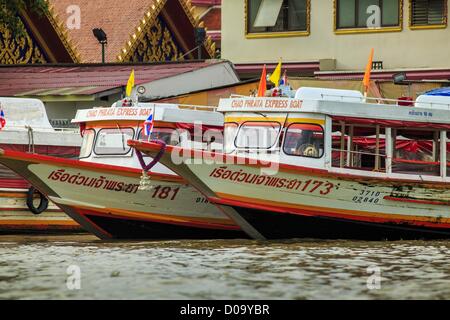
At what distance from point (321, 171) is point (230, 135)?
1.83 m

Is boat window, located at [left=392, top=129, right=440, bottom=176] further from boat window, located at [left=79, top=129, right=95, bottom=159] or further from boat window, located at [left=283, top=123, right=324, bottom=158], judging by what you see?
boat window, located at [left=79, top=129, right=95, bottom=159]

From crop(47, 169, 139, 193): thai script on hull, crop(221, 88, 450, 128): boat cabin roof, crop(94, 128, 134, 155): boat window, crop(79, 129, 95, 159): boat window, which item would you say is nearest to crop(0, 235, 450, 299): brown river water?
crop(47, 169, 139, 193): thai script on hull

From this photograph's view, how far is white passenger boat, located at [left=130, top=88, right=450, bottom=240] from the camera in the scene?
22047 millimetres

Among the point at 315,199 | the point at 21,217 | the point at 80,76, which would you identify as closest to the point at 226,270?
the point at 315,199

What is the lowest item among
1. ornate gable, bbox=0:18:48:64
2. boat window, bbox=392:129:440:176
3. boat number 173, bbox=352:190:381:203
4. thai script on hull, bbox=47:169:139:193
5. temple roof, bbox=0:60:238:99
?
boat number 173, bbox=352:190:381:203

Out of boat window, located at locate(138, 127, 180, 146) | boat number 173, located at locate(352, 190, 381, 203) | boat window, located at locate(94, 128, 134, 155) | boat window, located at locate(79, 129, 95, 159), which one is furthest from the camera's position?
boat window, located at locate(79, 129, 95, 159)

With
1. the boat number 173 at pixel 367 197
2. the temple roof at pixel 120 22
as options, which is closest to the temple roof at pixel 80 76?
the temple roof at pixel 120 22

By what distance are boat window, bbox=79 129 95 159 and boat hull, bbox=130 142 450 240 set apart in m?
3.09

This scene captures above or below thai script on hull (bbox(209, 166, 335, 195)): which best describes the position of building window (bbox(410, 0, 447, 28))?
above

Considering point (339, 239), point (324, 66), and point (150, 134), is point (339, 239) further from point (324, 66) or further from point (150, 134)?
point (324, 66)

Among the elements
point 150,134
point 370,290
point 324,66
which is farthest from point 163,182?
point 324,66

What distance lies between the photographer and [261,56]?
123 ft
